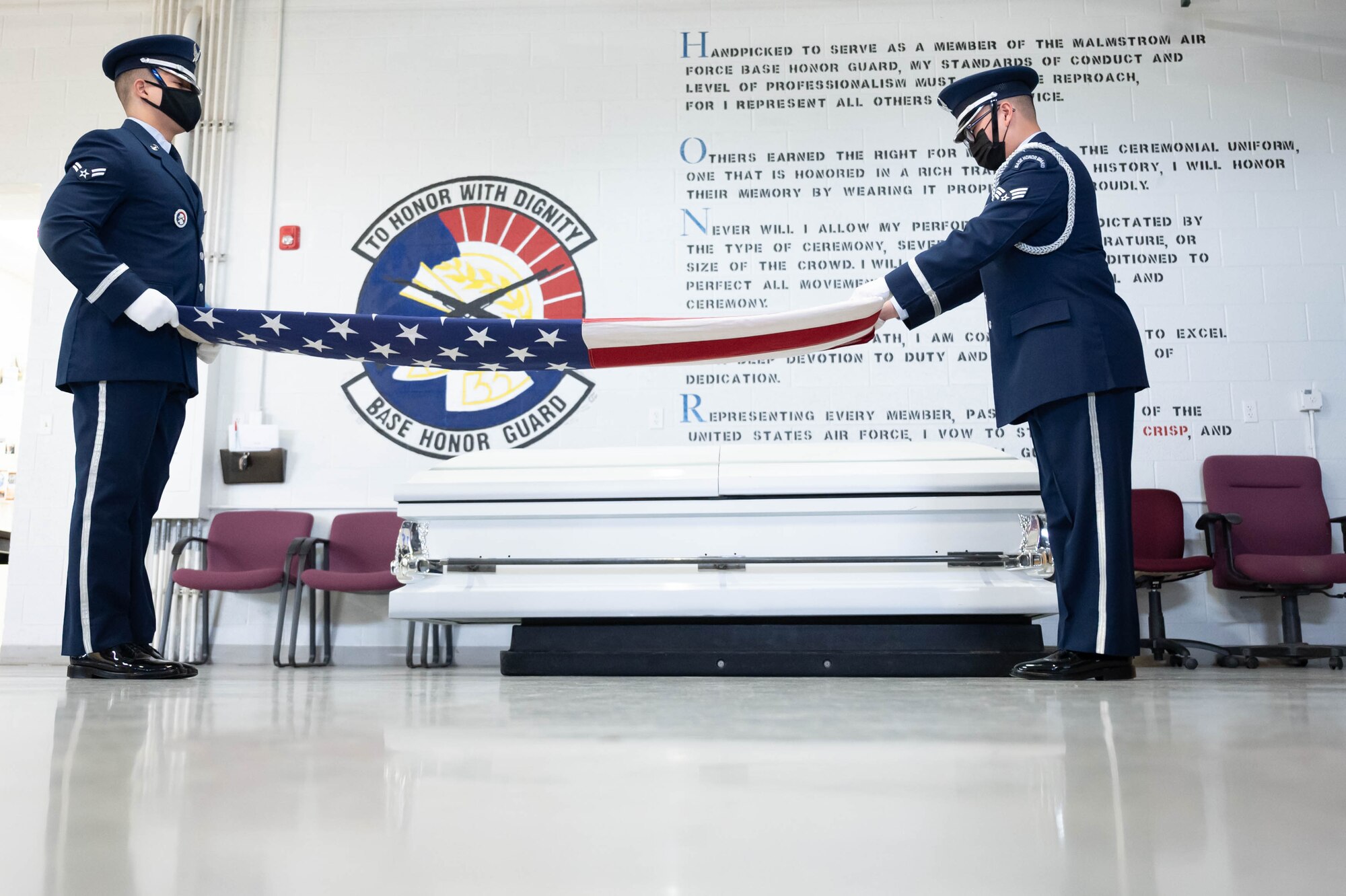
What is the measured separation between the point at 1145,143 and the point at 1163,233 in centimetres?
49

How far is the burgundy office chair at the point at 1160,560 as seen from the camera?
13.8 feet

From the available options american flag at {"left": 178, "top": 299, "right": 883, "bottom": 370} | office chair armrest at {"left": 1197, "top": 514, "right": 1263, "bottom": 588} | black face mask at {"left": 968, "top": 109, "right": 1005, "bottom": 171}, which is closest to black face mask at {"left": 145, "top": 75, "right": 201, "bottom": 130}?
american flag at {"left": 178, "top": 299, "right": 883, "bottom": 370}

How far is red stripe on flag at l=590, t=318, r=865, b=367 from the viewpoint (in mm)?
2906

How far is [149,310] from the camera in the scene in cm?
263

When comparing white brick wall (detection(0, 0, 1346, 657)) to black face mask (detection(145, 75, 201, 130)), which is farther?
white brick wall (detection(0, 0, 1346, 657))

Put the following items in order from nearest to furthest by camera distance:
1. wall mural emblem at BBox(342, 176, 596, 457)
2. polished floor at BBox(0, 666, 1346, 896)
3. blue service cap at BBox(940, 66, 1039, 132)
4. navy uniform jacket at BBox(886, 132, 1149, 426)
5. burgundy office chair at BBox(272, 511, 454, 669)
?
1. polished floor at BBox(0, 666, 1346, 896)
2. navy uniform jacket at BBox(886, 132, 1149, 426)
3. blue service cap at BBox(940, 66, 1039, 132)
4. burgundy office chair at BBox(272, 511, 454, 669)
5. wall mural emblem at BBox(342, 176, 596, 457)

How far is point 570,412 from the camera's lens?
5.00 meters

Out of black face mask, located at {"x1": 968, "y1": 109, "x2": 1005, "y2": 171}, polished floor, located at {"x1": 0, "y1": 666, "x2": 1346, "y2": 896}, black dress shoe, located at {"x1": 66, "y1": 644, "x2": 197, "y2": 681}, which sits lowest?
black dress shoe, located at {"x1": 66, "y1": 644, "x2": 197, "y2": 681}

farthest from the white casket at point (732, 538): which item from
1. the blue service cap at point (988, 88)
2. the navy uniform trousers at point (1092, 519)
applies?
the blue service cap at point (988, 88)

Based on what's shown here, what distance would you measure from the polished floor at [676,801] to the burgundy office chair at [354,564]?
3.10 m

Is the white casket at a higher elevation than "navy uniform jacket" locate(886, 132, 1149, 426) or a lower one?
lower

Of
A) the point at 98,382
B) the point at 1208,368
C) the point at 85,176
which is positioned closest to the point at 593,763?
the point at 98,382

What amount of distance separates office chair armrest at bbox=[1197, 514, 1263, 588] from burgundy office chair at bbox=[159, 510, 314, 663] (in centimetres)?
420

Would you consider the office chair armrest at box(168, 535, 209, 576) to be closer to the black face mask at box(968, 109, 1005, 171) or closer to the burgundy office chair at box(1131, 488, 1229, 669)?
the black face mask at box(968, 109, 1005, 171)
